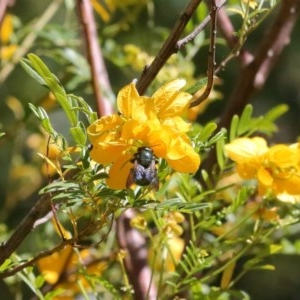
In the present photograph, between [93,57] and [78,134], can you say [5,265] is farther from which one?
[93,57]

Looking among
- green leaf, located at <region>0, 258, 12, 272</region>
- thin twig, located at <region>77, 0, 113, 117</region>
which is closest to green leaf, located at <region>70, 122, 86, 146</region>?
green leaf, located at <region>0, 258, 12, 272</region>

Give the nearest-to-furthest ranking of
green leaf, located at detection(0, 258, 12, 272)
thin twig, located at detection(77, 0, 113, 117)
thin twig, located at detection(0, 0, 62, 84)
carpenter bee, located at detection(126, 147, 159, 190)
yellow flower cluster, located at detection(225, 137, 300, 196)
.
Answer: carpenter bee, located at detection(126, 147, 159, 190) → green leaf, located at detection(0, 258, 12, 272) → yellow flower cluster, located at detection(225, 137, 300, 196) → thin twig, located at detection(77, 0, 113, 117) → thin twig, located at detection(0, 0, 62, 84)

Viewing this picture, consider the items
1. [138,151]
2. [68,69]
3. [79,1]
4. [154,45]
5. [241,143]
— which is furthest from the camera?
[154,45]

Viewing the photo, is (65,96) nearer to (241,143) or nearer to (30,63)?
(30,63)

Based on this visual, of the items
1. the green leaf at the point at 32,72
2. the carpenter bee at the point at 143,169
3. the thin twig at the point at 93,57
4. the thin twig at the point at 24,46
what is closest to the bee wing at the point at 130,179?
the carpenter bee at the point at 143,169

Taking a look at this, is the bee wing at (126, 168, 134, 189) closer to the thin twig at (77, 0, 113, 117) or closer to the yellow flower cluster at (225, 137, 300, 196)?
the yellow flower cluster at (225, 137, 300, 196)

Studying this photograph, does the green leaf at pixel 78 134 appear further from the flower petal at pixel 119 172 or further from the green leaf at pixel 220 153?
the green leaf at pixel 220 153

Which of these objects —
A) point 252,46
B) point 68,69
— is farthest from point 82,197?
point 252,46
